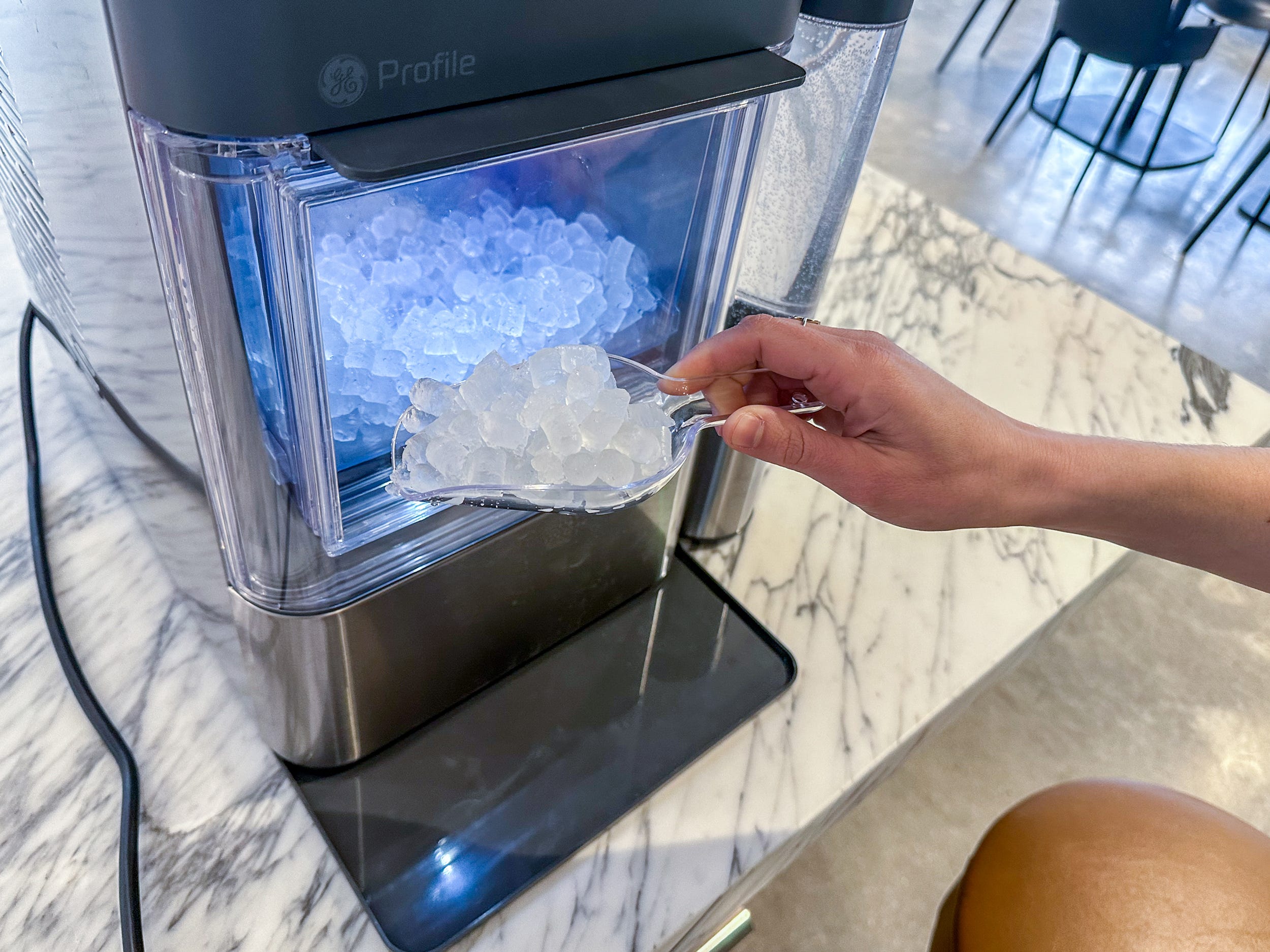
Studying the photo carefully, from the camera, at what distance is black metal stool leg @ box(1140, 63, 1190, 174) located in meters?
2.92

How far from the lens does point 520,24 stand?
0.44 meters

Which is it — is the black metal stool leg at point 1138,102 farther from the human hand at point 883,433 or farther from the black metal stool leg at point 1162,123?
the human hand at point 883,433

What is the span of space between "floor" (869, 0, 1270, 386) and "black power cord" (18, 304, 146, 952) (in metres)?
2.48

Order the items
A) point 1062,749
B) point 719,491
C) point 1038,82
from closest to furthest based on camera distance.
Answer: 1. point 719,491
2. point 1062,749
3. point 1038,82

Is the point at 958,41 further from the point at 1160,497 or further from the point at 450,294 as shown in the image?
the point at 450,294

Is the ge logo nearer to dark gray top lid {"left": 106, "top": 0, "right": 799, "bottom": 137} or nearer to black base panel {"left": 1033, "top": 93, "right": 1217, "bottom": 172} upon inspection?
dark gray top lid {"left": 106, "top": 0, "right": 799, "bottom": 137}

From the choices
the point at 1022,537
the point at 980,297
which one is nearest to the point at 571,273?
the point at 1022,537

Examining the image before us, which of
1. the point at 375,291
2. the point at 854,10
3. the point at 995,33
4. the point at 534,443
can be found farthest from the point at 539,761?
the point at 995,33

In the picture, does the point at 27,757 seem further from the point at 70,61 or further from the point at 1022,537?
the point at 1022,537

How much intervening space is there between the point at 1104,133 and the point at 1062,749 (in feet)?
8.09

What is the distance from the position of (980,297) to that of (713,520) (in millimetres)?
607

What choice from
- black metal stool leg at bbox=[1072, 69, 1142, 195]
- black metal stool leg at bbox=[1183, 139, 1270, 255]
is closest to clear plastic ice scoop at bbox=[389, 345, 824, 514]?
black metal stool leg at bbox=[1183, 139, 1270, 255]

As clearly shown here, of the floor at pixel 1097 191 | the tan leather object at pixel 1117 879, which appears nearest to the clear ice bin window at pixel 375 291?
the tan leather object at pixel 1117 879

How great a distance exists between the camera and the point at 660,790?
29.3 inches
